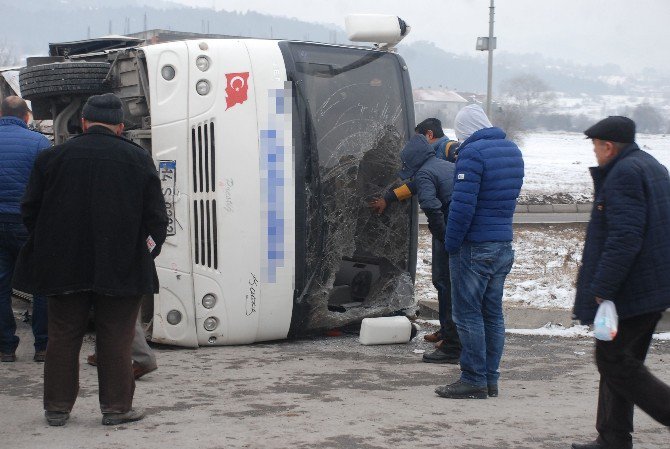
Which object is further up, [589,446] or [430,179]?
[430,179]

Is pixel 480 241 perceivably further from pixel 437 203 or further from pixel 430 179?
pixel 430 179

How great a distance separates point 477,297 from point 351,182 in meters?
2.17

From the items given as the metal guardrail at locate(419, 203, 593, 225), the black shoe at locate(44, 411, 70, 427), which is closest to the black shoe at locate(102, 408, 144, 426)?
the black shoe at locate(44, 411, 70, 427)

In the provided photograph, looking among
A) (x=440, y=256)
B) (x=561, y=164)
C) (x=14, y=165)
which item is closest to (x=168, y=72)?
(x=14, y=165)

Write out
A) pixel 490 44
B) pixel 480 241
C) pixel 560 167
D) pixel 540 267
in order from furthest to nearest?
pixel 560 167 < pixel 490 44 < pixel 540 267 < pixel 480 241

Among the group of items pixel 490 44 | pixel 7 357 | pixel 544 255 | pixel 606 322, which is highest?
pixel 490 44

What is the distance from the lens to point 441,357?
7.40 metres

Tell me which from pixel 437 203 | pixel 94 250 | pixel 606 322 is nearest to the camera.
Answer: pixel 606 322

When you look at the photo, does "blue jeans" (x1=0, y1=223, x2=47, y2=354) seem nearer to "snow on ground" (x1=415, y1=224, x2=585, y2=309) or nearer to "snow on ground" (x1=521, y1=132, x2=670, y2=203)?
"snow on ground" (x1=415, y1=224, x2=585, y2=309)

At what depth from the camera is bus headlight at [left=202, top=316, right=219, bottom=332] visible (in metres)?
7.50

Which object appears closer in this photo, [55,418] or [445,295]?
[55,418]

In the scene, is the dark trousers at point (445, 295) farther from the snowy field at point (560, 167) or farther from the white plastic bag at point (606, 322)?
the snowy field at point (560, 167)

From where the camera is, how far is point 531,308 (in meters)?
9.34

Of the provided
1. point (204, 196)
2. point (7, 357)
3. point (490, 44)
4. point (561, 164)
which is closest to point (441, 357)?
point (204, 196)
